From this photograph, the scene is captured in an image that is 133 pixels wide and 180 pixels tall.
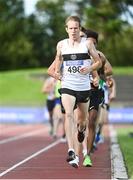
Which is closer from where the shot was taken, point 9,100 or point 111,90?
point 111,90

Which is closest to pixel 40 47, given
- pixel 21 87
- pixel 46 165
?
pixel 21 87

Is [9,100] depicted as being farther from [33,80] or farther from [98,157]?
[98,157]

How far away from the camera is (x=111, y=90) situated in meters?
16.4

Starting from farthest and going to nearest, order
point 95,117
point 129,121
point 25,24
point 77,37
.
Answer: point 25,24
point 129,121
point 95,117
point 77,37

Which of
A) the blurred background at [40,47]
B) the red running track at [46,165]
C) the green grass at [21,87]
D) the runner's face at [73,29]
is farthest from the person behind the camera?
the green grass at [21,87]

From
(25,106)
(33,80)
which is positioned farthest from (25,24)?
(25,106)

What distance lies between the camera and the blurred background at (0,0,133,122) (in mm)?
42731

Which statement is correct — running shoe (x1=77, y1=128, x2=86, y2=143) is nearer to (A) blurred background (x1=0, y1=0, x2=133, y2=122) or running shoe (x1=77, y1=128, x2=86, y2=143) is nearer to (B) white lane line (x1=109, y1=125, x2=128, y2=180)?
(B) white lane line (x1=109, y1=125, x2=128, y2=180)

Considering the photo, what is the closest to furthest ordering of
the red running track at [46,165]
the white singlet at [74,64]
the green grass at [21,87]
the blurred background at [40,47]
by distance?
the red running track at [46,165], the white singlet at [74,64], the blurred background at [40,47], the green grass at [21,87]

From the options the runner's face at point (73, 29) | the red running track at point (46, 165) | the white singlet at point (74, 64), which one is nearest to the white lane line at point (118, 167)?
the red running track at point (46, 165)

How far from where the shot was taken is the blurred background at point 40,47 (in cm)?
4273

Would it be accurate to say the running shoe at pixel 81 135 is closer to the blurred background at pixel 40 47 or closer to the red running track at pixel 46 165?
the red running track at pixel 46 165

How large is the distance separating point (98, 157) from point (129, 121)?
24.5 m

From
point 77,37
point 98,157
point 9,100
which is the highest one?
point 77,37
